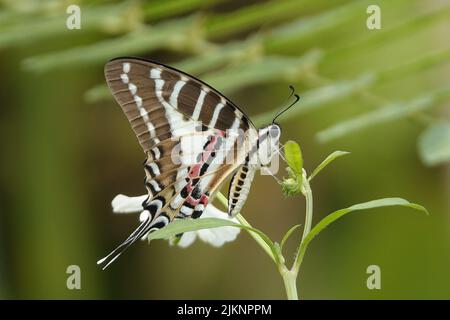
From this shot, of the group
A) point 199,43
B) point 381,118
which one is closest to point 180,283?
point 199,43

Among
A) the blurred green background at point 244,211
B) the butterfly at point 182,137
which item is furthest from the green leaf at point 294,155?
the blurred green background at point 244,211

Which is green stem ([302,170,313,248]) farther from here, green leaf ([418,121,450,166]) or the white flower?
green leaf ([418,121,450,166])

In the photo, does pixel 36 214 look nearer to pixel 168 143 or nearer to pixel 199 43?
pixel 199 43

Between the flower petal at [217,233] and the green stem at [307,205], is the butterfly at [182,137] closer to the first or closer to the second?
the flower petal at [217,233]

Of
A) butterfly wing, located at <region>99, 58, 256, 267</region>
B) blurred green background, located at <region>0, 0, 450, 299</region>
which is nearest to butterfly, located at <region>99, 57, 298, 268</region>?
butterfly wing, located at <region>99, 58, 256, 267</region>
